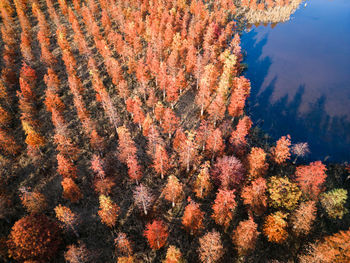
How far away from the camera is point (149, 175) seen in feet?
167

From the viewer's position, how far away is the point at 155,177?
1981 inches

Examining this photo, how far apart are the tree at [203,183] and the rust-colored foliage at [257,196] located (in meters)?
7.07

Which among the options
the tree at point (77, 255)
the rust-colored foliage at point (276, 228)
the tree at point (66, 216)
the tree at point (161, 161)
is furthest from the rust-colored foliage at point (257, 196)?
the tree at point (66, 216)

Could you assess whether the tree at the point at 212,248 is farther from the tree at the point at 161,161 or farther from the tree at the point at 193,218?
the tree at the point at 161,161

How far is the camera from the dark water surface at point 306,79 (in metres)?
62.4

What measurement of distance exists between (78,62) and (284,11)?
12197cm

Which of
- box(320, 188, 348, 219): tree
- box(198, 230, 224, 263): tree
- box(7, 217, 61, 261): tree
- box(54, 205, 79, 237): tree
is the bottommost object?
box(7, 217, 61, 261): tree

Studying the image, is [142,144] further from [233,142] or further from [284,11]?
[284,11]

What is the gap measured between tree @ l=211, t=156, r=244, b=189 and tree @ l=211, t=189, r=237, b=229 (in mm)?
3874

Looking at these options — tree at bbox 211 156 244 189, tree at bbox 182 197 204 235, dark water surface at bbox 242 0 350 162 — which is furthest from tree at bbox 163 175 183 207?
dark water surface at bbox 242 0 350 162

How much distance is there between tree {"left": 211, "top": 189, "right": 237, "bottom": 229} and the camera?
36.0m

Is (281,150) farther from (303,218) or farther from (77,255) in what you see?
(77,255)

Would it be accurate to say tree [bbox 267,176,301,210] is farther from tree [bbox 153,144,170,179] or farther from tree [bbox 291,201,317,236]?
tree [bbox 153,144,170,179]

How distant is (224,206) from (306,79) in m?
72.3
